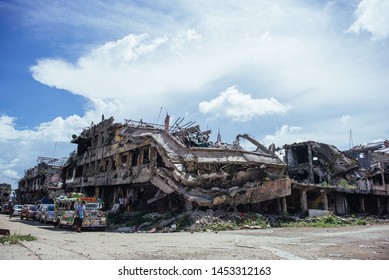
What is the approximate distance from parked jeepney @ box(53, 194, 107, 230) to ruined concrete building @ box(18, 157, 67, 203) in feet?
106

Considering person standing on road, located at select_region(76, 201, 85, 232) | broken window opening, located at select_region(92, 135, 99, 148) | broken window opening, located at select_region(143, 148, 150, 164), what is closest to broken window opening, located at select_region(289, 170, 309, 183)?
broken window opening, located at select_region(143, 148, 150, 164)

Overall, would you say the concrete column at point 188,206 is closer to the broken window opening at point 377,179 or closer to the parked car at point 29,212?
the parked car at point 29,212

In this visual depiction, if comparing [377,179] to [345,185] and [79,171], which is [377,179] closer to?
[345,185]

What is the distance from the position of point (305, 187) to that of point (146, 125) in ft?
53.8

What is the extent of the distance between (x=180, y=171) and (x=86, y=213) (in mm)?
6790

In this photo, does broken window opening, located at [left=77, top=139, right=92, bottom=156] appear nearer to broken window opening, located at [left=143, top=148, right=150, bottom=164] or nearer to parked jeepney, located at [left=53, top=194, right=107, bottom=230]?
broken window opening, located at [left=143, top=148, right=150, bottom=164]

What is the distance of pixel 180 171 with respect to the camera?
72.1 ft

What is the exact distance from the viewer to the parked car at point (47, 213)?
24328 millimetres

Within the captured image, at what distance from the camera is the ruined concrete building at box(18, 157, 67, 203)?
5719cm

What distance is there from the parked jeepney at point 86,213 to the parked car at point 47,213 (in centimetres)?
241

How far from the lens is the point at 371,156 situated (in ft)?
143

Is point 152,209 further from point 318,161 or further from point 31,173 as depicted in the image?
point 31,173

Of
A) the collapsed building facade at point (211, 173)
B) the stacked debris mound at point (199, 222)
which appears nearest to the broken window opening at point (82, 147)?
the collapsed building facade at point (211, 173)

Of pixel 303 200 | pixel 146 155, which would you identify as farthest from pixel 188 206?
pixel 303 200
